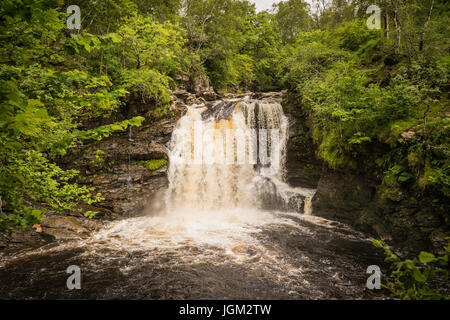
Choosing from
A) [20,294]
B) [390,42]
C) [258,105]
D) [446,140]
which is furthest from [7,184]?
[390,42]

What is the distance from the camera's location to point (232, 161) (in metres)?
12.4

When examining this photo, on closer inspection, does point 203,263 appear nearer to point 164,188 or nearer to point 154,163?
point 164,188

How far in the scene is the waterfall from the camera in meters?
11.9

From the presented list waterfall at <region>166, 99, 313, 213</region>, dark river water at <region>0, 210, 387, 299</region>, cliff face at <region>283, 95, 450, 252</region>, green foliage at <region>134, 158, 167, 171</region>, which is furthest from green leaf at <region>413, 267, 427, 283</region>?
green foliage at <region>134, 158, 167, 171</region>

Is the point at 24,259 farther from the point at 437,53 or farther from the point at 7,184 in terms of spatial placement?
the point at 437,53

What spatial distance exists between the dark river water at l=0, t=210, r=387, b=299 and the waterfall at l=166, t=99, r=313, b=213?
245cm

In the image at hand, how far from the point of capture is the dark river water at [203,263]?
16.6 feet

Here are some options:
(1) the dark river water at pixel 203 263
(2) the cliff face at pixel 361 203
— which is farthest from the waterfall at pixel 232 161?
(1) the dark river water at pixel 203 263

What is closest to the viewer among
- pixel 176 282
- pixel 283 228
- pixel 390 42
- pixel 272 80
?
pixel 176 282

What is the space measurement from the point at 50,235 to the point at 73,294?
4205 millimetres

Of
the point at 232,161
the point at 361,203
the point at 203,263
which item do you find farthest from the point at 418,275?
the point at 232,161

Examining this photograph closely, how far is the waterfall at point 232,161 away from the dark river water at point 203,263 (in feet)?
8.04

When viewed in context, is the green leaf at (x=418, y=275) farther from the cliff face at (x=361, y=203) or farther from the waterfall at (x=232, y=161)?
the waterfall at (x=232, y=161)

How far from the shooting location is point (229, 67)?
2061cm
